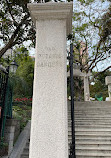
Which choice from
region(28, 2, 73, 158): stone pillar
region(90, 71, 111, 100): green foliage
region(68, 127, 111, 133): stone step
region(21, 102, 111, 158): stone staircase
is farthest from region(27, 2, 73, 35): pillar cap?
region(90, 71, 111, 100): green foliage

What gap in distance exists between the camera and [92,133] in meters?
4.70

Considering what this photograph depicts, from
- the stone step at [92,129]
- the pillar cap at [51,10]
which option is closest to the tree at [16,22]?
the pillar cap at [51,10]

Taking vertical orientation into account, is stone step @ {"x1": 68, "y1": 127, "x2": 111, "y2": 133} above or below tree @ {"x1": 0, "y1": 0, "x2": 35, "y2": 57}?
below

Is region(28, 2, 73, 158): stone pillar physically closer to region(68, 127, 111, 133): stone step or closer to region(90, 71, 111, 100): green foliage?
region(68, 127, 111, 133): stone step

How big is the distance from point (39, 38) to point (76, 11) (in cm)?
916

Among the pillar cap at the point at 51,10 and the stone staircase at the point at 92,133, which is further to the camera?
the stone staircase at the point at 92,133

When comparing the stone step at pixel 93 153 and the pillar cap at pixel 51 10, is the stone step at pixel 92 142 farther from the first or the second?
the pillar cap at pixel 51 10

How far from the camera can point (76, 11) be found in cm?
1033

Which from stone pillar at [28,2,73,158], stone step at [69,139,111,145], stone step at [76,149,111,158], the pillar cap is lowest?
stone step at [76,149,111,158]

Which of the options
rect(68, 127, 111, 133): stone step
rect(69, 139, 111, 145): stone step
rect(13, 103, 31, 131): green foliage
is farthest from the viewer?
rect(13, 103, 31, 131): green foliage

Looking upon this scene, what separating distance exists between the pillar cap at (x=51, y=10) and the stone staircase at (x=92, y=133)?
3472 mm

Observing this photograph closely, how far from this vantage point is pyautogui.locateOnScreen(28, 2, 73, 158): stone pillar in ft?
6.73

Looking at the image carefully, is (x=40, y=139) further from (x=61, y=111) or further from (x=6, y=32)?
(x=6, y=32)

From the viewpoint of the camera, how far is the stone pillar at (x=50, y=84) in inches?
80.7
